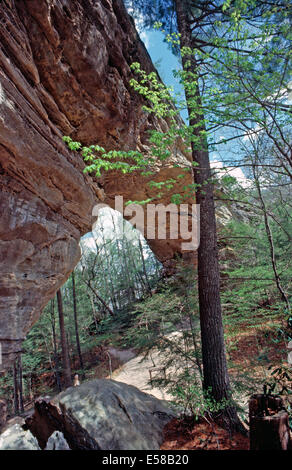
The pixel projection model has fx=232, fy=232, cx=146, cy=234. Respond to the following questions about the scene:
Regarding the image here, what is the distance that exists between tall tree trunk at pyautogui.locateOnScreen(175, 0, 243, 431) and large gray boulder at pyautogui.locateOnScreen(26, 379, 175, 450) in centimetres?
99

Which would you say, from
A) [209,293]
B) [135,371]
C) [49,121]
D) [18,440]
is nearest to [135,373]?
[135,371]

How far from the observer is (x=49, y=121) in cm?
518

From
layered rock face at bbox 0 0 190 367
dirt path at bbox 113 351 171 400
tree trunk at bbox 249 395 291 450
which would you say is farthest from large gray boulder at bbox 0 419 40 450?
dirt path at bbox 113 351 171 400

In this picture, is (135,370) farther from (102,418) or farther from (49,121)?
(49,121)

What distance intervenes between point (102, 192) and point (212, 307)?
5.42 metres

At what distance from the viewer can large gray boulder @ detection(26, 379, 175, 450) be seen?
2.91m

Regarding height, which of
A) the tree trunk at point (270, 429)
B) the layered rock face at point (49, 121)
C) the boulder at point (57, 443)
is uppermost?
the layered rock face at point (49, 121)

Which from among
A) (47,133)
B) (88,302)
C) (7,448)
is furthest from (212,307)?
(88,302)

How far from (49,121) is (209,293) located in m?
4.99

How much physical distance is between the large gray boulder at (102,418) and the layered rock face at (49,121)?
1.70 metres

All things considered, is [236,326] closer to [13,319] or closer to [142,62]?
[13,319]

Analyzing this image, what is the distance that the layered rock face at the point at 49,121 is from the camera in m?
4.29

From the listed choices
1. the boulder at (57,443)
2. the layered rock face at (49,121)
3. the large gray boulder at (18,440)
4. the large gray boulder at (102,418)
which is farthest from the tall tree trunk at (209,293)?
the large gray boulder at (18,440)

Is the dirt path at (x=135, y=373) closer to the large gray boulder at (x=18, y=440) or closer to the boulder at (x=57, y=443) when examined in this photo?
the large gray boulder at (x=18, y=440)
